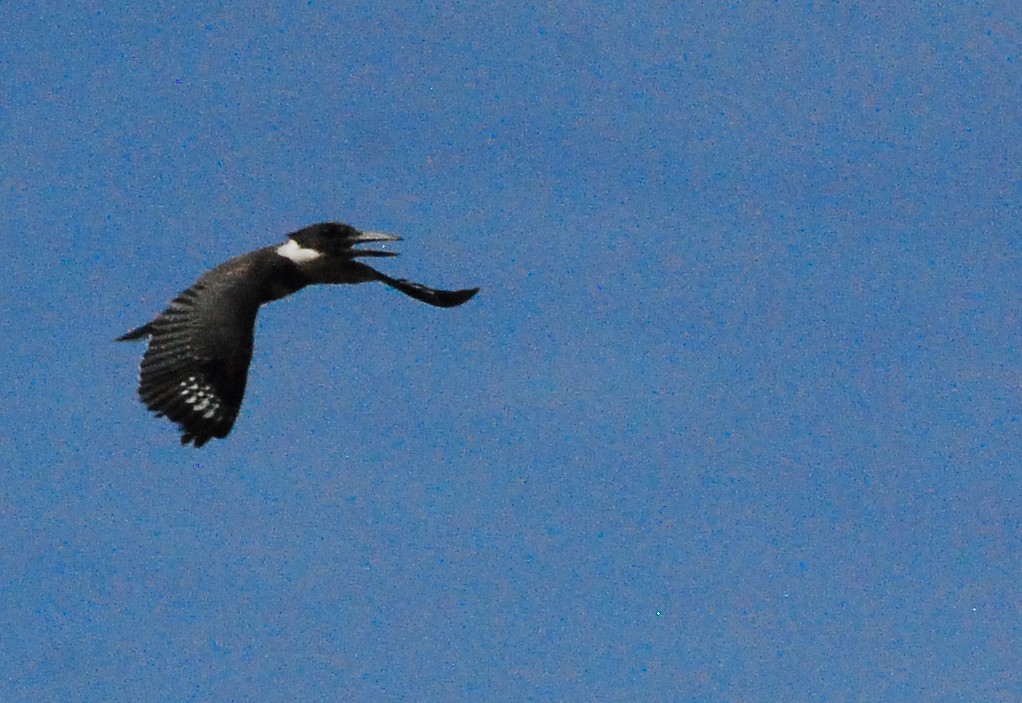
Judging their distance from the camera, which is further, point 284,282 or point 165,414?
point 284,282

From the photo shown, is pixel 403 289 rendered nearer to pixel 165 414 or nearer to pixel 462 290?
pixel 462 290

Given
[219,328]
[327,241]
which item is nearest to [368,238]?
[327,241]

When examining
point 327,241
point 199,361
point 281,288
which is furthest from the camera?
point 327,241

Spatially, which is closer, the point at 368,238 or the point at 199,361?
the point at 199,361

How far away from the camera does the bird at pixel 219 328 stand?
29.9 meters

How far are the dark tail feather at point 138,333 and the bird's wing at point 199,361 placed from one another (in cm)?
2

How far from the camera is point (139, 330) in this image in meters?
31.2

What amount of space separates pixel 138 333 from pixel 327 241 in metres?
2.76

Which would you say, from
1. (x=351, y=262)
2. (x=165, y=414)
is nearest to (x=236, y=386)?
(x=165, y=414)

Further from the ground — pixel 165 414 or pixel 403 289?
pixel 403 289

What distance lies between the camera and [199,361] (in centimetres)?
3020

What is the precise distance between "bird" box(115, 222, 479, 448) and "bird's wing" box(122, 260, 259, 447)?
0.4 inches

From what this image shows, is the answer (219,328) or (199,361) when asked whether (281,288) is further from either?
→ (199,361)

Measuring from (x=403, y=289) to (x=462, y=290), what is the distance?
73 centimetres
